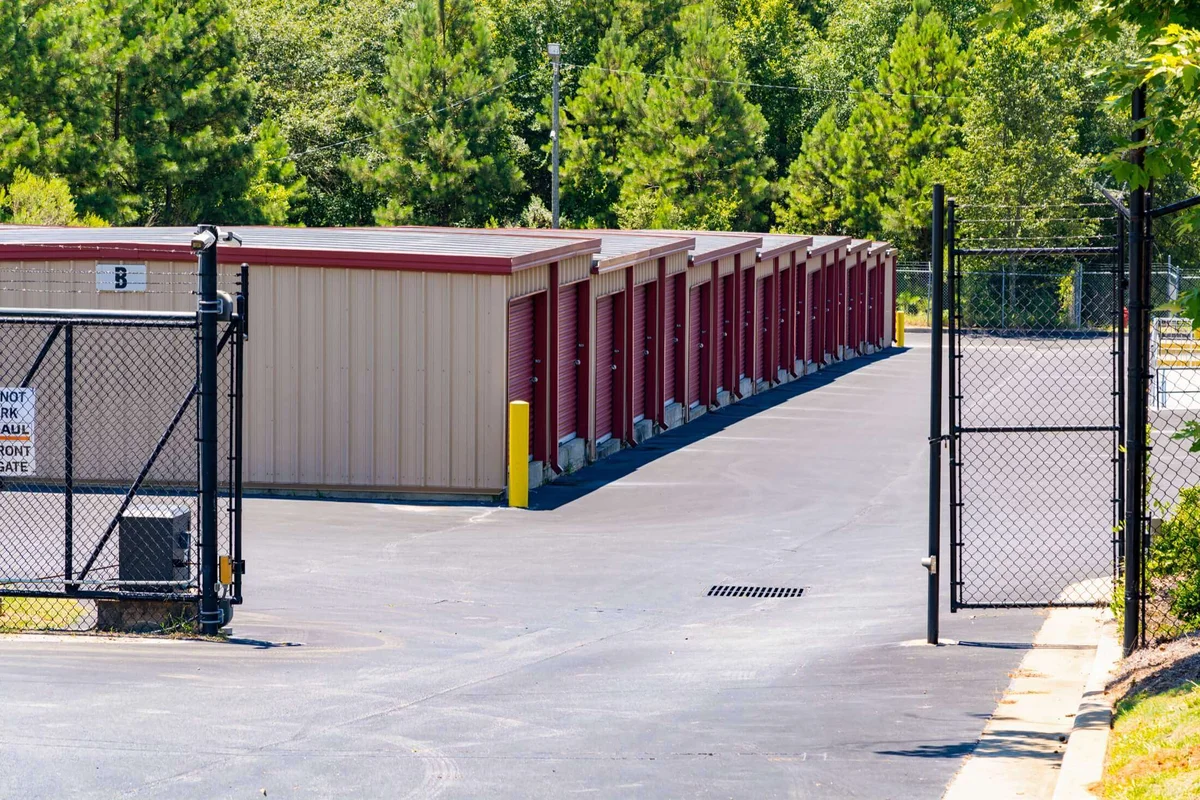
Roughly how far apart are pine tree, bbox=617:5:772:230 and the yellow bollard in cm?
4124

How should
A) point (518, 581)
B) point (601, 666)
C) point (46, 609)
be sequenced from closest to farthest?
point (601, 666) < point (46, 609) < point (518, 581)

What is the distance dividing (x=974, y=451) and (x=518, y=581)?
11781 mm

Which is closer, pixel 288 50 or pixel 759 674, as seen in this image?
pixel 759 674

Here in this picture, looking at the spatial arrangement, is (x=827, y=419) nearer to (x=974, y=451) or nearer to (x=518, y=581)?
(x=974, y=451)

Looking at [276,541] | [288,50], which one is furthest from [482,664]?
[288,50]

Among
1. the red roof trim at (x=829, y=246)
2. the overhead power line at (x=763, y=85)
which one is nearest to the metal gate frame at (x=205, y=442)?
the red roof trim at (x=829, y=246)

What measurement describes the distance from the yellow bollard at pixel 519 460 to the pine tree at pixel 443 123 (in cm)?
4050

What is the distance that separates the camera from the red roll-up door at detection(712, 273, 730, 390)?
31469 millimetres

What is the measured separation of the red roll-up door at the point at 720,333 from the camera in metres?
31.5

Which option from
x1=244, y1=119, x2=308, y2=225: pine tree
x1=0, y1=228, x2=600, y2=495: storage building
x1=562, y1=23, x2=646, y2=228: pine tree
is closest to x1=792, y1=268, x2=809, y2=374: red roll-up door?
x1=0, y1=228, x2=600, y2=495: storage building

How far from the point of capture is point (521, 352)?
21.5 m

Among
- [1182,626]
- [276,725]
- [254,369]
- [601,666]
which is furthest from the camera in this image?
[254,369]

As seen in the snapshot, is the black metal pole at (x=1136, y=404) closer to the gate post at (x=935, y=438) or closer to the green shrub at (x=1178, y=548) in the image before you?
the green shrub at (x=1178, y=548)

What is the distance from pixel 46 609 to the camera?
13.1 metres
